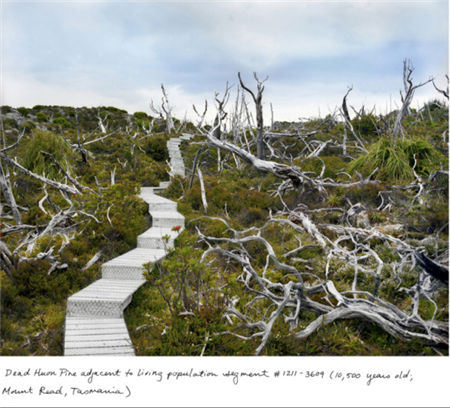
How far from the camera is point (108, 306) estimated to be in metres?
4.40

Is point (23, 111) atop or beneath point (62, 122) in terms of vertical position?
atop

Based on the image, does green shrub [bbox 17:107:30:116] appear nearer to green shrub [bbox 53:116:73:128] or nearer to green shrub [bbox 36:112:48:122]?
green shrub [bbox 36:112:48:122]

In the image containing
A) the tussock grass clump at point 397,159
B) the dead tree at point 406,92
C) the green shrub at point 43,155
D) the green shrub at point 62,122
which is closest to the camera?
the tussock grass clump at point 397,159

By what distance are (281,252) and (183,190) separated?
16.5 feet

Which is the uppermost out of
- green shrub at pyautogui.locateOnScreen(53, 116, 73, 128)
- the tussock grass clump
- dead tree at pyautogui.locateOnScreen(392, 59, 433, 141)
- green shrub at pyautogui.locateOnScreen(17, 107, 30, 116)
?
green shrub at pyautogui.locateOnScreen(17, 107, 30, 116)

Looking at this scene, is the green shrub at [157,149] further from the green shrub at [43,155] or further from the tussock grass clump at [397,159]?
the tussock grass clump at [397,159]

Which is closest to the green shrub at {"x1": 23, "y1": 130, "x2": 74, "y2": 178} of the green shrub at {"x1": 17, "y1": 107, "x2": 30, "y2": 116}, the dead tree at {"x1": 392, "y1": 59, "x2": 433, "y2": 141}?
the dead tree at {"x1": 392, "y1": 59, "x2": 433, "y2": 141}

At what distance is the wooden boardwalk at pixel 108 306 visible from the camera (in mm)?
3650

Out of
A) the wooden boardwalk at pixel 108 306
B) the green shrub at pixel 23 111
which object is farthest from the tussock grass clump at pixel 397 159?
the green shrub at pixel 23 111

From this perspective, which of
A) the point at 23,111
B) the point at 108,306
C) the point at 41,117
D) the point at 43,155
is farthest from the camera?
the point at 23,111

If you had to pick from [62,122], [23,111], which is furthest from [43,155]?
[23,111]

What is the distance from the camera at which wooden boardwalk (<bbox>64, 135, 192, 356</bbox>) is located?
12.0 ft

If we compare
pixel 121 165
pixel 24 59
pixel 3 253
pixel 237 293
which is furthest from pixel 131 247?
pixel 121 165

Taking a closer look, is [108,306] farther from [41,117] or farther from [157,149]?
[41,117]
